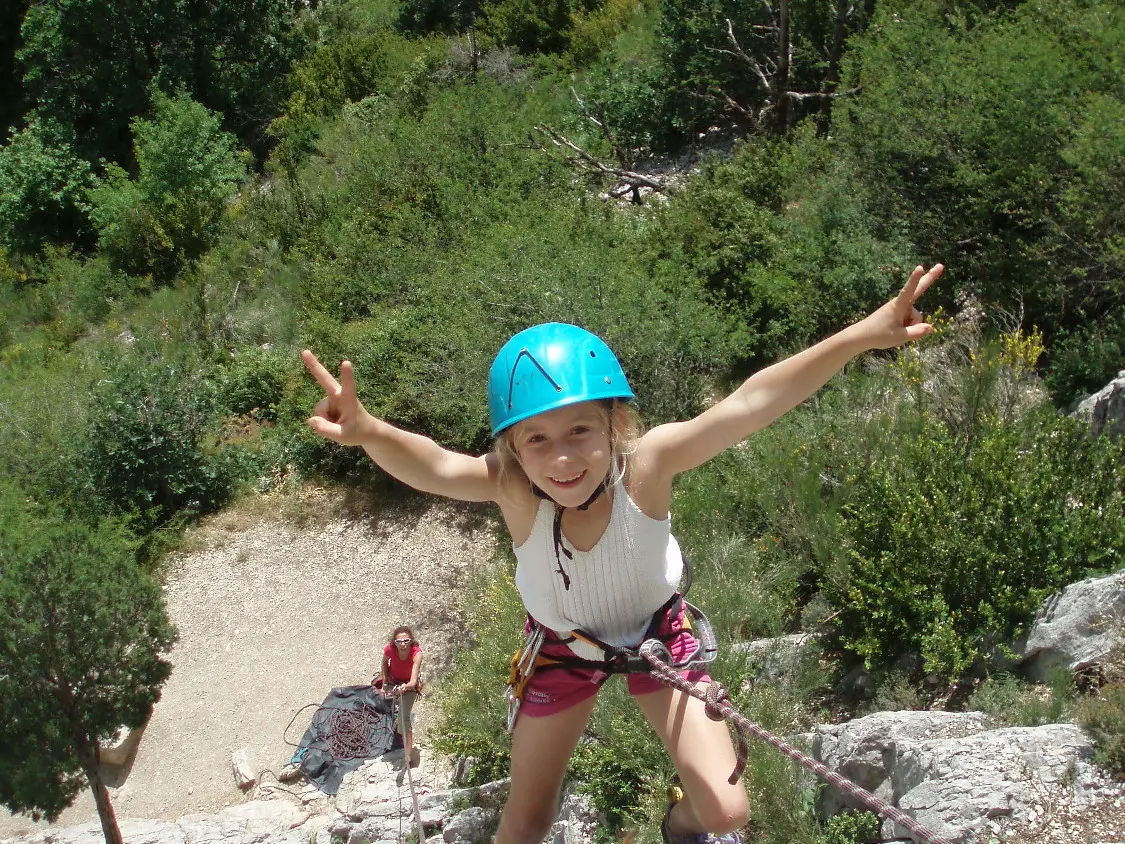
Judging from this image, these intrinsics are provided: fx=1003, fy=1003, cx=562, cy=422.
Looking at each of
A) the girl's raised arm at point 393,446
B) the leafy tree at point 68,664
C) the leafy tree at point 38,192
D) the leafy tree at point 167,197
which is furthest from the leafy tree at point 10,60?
the girl's raised arm at point 393,446

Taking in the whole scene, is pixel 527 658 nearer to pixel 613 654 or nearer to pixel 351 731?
pixel 613 654

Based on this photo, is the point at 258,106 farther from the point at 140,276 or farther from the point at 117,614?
the point at 117,614

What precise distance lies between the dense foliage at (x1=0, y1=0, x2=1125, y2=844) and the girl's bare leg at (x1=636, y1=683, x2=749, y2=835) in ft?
6.45

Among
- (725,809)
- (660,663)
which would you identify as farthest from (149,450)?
A: (725,809)

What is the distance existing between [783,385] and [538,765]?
1.46 metres

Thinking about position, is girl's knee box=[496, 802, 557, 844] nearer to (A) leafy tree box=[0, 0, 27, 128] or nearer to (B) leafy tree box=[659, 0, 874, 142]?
(B) leafy tree box=[659, 0, 874, 142]

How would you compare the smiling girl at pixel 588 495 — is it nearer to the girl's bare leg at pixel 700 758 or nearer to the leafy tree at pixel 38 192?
the girl's bare leg at pixel 700 758

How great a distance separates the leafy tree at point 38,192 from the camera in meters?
23.5

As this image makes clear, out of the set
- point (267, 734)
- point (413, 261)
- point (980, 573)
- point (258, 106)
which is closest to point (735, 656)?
point (980, 573)

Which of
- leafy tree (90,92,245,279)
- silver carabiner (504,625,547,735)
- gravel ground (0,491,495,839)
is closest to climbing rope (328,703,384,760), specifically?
gravel ground (0,491,495,839)

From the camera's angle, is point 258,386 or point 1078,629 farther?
point 258,386

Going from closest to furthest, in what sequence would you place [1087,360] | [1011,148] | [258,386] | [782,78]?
1. [1087,360]
2. [1011,148]
3. [782,78]
4. [258,386]

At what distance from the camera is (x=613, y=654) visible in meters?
2.99

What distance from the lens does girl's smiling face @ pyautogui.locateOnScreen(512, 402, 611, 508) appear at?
9.11 ft
